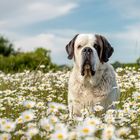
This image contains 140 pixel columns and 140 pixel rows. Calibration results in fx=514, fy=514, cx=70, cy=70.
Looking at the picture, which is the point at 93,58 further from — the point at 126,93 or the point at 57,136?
the point at 57,136

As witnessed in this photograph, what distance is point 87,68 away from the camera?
26.8ft

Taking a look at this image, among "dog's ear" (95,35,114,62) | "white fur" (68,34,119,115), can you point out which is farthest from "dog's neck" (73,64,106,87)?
"dog's ear" (95,35,114,62)

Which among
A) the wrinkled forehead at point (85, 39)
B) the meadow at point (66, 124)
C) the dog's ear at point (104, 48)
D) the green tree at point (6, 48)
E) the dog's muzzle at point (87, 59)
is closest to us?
the meadow at point (66, 124)

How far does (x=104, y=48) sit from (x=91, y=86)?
26.1 inches

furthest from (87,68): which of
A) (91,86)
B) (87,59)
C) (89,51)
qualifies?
(91,86)

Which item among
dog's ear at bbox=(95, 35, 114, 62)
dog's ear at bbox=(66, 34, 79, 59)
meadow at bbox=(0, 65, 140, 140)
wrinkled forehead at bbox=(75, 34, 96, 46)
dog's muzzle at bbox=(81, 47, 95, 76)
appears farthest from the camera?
dog's ear at bbox=(66, 34, 79, 59)

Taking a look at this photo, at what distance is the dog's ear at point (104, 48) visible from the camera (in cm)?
831

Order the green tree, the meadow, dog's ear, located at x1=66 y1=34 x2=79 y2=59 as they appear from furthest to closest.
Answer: the green tree < dog's ear, located at x1=66 y1=34 x2=79 y2=59 < the meadow

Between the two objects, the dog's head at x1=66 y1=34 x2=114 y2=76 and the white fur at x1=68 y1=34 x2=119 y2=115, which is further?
the white fur at x1=68 y1=34 x2=119 y2=115

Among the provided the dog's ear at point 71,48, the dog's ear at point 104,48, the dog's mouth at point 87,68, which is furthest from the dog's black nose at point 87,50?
the dog's ear at point 71,48

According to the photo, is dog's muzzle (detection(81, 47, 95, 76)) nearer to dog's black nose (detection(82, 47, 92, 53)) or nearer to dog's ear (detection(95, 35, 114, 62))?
dog's black nose (detection(82, 47, 92, 53))

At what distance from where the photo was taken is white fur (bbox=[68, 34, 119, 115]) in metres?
8.28

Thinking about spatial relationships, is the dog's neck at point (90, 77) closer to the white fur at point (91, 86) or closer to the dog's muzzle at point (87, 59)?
the white fur at point (91, 86)


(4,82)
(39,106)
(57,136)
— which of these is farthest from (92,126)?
(4,82)
